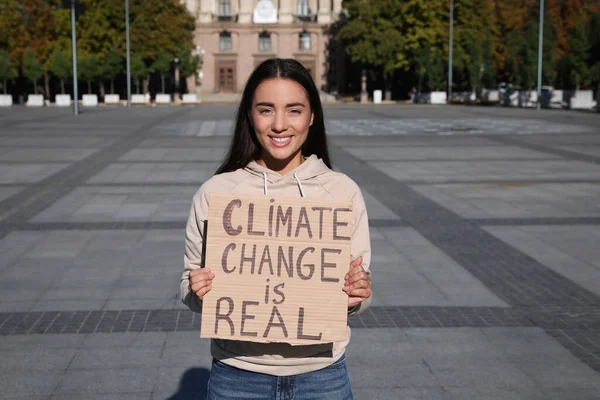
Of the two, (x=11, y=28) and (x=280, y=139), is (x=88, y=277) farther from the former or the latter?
(x=11, y=28)

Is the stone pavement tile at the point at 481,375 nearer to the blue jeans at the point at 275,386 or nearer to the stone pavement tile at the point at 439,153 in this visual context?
the blue jeans at the point at 275,386

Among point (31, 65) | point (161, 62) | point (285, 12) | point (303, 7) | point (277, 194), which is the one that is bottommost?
point (277, 194)

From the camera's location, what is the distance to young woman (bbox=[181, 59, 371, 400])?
288cm

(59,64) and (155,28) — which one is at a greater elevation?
(155,28)

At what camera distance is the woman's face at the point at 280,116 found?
2945mm

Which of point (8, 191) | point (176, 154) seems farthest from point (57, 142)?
point (8, 191)

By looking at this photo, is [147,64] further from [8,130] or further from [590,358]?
[590,358]

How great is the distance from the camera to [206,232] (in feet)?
9.67

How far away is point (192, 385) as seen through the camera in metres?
5.36

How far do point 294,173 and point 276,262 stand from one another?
351 millimetres

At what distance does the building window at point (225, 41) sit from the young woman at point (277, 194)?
268ft

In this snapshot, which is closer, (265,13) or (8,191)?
(8,191)

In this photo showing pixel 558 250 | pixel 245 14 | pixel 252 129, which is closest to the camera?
pixel 252 129

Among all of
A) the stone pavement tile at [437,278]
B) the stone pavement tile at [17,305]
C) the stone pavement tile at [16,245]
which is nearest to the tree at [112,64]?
the stone pavement tile at [16,245]
